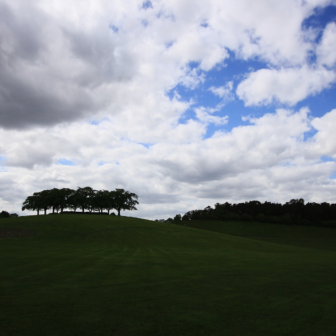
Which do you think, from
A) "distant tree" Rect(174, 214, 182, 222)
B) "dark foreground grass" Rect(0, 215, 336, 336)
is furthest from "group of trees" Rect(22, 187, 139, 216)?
"dark foreground grass" Rect(0, 215, 336, 336)

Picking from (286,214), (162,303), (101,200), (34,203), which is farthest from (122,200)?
(162,303)

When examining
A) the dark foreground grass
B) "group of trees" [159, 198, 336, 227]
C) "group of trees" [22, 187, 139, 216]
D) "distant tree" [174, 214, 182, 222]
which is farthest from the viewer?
"distant tree" [174, 214, 182, 222]

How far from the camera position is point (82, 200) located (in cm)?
9581

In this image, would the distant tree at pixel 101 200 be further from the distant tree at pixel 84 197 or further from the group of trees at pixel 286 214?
the group of trees at pixel 286 214

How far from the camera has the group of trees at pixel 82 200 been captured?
92.7 metres

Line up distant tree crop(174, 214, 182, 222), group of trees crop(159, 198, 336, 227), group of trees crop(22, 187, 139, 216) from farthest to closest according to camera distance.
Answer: distant tree crop(174, 214, 182, 222) < group of trees crop(159, 198, 336, 227) < group of trees crop(22, 187, 139, 216)

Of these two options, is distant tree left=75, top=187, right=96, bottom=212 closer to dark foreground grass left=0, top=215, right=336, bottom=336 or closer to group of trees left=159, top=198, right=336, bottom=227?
group of trees left=159, top=198, right=336, bottom=227

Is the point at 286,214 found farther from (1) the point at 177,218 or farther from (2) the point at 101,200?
(2) the point at 101,200

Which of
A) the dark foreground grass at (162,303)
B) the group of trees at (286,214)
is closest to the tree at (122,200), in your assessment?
the group of trees at (286,214)

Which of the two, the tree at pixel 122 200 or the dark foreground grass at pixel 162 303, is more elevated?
the tree at pixel 122 200

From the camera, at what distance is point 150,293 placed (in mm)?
8234

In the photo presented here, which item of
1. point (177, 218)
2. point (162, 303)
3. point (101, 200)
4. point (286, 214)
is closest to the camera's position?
point (162, 303)

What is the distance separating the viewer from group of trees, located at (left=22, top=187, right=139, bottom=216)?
9269 cm

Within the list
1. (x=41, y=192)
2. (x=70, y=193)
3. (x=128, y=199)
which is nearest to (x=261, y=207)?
(x=128, y=199)
